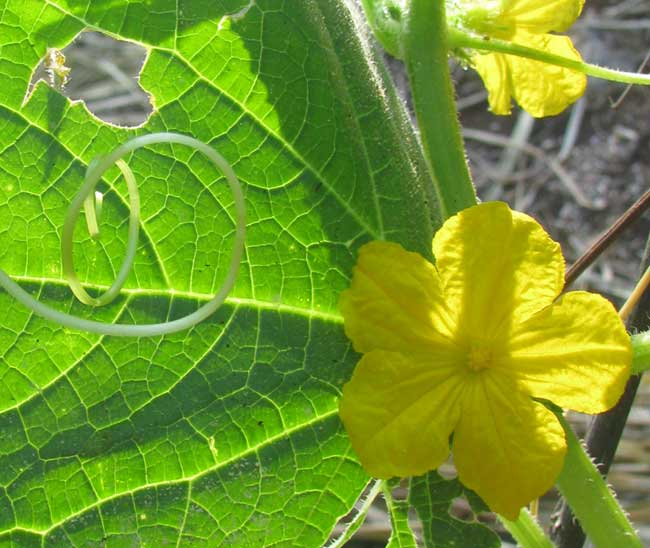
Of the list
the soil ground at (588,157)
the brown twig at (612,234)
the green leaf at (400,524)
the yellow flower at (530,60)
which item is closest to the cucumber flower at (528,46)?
the yellow flower at (530,60)

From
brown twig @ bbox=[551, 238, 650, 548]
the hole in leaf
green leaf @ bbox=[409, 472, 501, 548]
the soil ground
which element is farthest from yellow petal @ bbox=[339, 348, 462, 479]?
the hole in leaf

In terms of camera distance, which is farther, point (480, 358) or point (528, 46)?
point (528, 46)

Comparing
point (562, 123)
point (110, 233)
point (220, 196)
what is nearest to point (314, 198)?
point (220, 196)

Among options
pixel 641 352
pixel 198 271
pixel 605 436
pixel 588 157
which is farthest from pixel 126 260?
pixel 588 157

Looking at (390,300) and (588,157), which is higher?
(588,157)

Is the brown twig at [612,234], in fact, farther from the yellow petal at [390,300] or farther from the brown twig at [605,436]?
the yellow petal at [390,300]

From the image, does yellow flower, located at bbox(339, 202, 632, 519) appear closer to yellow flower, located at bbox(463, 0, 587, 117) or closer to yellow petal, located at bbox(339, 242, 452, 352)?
yellow petal, located at bbox(339, 242, 452, 352)

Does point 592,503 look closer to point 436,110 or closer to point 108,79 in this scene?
point 436,110

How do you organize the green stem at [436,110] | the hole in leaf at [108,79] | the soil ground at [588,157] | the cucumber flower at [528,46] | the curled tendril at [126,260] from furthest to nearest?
the hole in leaf at [108,79], the soil ground at [588,157], the cucumber flower at [528,46], the green stem at [436,110], the curled tendril at [126,260]
